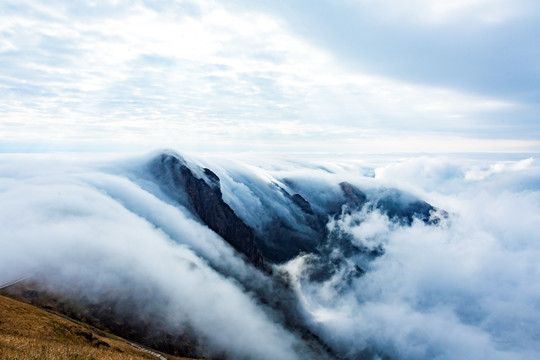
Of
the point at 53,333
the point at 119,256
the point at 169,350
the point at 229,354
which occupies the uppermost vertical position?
the point at 53,333

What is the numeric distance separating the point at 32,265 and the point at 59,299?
29.8 meters

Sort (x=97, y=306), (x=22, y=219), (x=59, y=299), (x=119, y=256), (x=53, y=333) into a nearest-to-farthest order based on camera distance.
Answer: (x=53, y=333) → (x=59, y=299) → (x=97, y=306) → (x=22, y=219) → (x=119, y=256)

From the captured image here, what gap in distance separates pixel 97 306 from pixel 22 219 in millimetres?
80614

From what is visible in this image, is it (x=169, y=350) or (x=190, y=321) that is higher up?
(x=169, y=350)

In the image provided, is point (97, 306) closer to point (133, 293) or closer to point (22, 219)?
point (133, 293)

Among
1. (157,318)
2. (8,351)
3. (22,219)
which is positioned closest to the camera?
(8,351)

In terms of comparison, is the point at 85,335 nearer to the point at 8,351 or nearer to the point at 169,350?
the point at 8,351

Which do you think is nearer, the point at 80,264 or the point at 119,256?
the point at 80,264

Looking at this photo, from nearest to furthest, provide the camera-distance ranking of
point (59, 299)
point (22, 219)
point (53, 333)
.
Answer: point (53, 333)
point (59, 299)
point (22, 219)

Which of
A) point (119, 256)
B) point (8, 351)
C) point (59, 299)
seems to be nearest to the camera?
point (8, 351)

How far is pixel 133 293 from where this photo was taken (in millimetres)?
171125

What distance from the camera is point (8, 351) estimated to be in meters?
30.3

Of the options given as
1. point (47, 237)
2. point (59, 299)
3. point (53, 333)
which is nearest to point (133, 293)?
point (59, 299)

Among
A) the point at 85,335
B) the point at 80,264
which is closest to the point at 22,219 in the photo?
the point at 80,264
